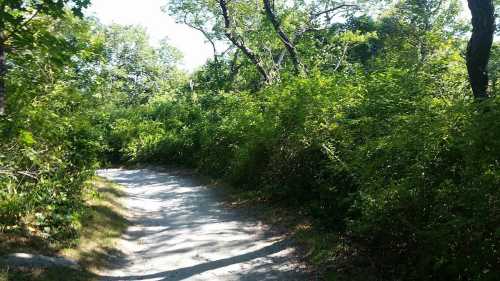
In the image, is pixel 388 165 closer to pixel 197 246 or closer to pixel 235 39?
pixel 197 246

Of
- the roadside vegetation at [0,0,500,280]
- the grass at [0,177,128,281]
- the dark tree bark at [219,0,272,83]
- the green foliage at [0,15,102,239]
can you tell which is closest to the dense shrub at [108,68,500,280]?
the roadside vegetation at [0,0,500,280]

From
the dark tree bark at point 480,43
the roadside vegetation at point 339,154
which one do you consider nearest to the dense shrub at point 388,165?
the roadside vegetation at point 339,154

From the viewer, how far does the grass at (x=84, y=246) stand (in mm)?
6019

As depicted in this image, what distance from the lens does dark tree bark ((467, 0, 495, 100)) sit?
6.31m

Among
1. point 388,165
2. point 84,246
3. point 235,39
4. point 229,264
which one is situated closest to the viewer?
point 388,165

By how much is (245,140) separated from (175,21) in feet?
67.4

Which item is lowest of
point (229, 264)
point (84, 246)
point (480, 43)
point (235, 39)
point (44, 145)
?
point (229, 264)

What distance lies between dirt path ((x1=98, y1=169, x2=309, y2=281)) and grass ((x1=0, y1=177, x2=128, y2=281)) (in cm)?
27

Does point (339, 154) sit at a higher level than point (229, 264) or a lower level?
higher

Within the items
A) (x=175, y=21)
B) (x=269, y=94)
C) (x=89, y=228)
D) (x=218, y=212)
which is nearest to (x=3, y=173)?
(x=89, y=228)

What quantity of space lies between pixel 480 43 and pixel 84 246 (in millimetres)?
7110

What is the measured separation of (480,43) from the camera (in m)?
6.39

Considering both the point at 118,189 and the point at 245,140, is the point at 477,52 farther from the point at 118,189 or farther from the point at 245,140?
the point at 118,189

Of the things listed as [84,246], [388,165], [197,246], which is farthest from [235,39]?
[388,165]
